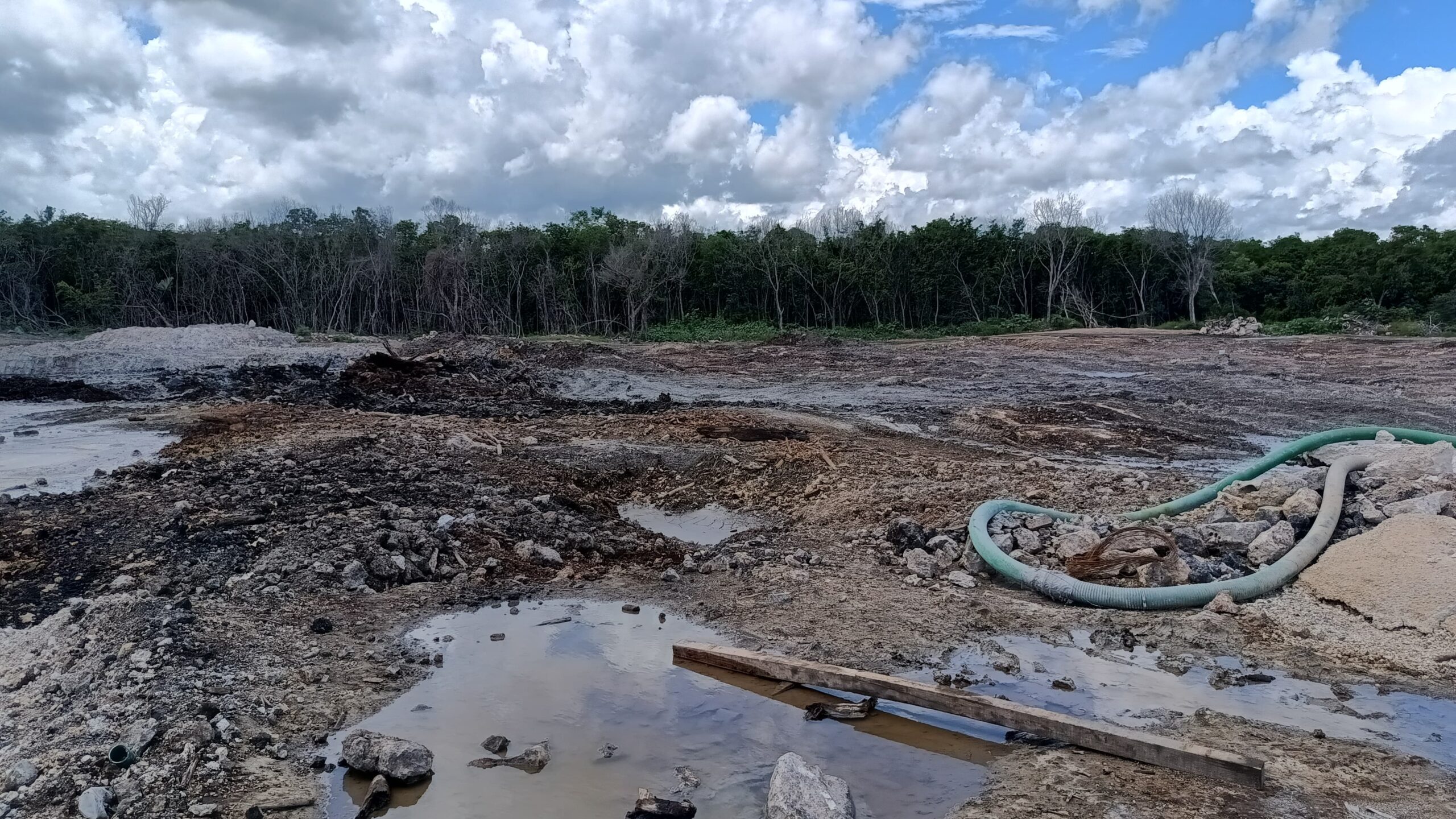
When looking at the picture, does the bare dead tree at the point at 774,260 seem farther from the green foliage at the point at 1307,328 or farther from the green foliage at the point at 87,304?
the green foliage at the point at 87,304

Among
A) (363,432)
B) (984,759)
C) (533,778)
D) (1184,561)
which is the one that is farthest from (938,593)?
(363,432)

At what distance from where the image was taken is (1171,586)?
5586mm

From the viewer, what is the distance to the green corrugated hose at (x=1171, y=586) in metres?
5.50

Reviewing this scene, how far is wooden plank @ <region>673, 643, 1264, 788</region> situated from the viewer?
3445mm

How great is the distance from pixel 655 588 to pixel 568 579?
2.15ft

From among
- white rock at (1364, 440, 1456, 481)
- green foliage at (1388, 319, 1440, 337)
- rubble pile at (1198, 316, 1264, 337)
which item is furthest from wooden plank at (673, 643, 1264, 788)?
green foliage at (1388, 319, 1440, 337)

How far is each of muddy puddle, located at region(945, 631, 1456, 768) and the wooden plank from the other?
42 cm

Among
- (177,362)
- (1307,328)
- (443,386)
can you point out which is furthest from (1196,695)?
(1307,328)

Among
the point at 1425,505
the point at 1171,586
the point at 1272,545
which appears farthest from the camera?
the point at 1272,545

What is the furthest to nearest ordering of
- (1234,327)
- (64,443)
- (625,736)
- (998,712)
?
(1234,327) < (64,443) < (625,736) < (998,712)

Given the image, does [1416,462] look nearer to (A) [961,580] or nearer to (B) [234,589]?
(A) [961,580]

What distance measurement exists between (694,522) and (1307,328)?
102 ft

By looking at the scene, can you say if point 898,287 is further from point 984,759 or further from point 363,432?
point 984,759

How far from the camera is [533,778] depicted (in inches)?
145
